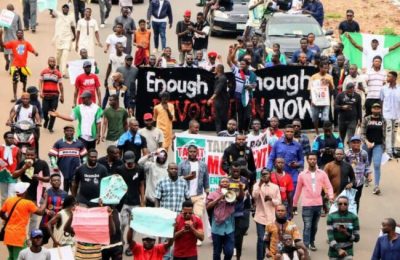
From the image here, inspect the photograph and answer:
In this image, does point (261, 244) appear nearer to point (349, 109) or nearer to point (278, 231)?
point (278, 231)

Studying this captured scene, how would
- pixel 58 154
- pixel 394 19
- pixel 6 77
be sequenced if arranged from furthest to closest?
pixel 394 19
pixel 6 77
pixel 58 154

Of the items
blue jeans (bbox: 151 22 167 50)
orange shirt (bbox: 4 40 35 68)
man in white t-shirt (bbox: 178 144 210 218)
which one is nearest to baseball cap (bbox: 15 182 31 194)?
man in white t-shirt (bbox: 178 144 210 218)

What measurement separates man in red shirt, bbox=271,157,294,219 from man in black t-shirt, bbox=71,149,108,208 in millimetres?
2505

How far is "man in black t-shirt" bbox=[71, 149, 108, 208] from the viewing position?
2075 cm

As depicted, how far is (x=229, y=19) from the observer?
1503 inches

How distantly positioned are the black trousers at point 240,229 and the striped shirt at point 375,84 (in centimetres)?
724

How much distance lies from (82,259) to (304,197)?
3760 mm

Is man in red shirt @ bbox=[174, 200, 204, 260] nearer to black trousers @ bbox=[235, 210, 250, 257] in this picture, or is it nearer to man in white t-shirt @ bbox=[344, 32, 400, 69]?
black trousers @ bbox=[235, 210, 250, 257]

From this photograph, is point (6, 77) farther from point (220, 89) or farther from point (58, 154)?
point (58, 154)

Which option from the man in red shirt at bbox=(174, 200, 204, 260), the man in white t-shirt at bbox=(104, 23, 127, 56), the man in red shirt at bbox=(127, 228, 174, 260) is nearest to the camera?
the man in red shirt at bbox=(127, 228, 174, 260)

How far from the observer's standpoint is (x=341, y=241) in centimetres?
1970

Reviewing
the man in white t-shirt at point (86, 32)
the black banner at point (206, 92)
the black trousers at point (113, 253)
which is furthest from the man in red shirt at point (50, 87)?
the black trousers at point (113, 253)

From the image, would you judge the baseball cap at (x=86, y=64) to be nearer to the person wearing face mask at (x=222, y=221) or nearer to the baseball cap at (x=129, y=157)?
the baseball cap at (x=129, y=157)

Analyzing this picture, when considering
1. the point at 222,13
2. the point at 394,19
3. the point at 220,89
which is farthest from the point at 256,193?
the point at 394,19
